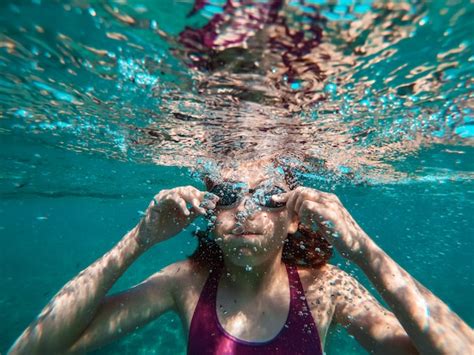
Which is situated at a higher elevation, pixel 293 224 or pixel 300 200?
pixel 300 200

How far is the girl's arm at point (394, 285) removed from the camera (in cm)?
284

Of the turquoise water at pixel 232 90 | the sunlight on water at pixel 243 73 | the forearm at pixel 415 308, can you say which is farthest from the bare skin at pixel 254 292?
the sunlight on water at pixel 243 73

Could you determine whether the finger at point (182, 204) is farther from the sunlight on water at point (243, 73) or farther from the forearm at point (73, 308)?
the sunlight on water at point (243, 73)

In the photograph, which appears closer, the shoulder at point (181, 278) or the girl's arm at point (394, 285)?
the girl's arm at point (394, 285)

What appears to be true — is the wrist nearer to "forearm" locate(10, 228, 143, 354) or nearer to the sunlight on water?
"forearm" locate(10, 228, 143, 354)

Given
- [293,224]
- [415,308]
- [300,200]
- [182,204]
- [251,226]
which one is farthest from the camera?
[293,224]

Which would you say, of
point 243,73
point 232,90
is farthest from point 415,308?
point 232,90

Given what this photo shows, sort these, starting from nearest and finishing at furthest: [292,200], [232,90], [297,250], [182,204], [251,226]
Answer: [182,204]
[292,200]
[251,226]
[297,250]
[232,90]

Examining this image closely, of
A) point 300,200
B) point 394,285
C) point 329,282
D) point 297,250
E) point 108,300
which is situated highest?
point 300,200

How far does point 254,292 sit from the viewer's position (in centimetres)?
382

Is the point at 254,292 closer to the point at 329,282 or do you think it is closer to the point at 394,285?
the point at 329,282

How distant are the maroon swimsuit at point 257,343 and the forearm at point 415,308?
927mm

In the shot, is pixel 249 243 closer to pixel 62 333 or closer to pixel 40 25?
pixel 62 333

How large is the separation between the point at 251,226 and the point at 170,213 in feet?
3.12
